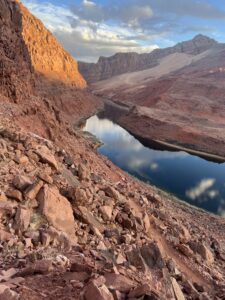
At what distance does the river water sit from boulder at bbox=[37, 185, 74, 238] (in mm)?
25843

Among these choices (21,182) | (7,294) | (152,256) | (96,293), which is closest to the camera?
(7,294)

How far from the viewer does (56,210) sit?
1097 centimetres

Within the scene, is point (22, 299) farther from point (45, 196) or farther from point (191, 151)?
point (191, 151)

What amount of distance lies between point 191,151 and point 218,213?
29422 mm

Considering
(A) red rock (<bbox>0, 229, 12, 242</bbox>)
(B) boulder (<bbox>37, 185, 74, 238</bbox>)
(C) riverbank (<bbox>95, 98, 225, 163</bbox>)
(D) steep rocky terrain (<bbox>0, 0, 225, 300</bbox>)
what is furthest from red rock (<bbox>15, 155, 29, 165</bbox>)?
(C) riverbank (<bbox>95, 98, 225, 163</bbox>)

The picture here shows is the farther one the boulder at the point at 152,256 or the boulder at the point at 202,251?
the boulder at the point at 202,251

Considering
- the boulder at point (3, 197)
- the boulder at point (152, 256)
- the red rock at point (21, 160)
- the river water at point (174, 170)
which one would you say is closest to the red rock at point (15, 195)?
the boulder at point (3, 197)

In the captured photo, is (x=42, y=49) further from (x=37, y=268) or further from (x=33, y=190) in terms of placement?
(x=37, y=268)

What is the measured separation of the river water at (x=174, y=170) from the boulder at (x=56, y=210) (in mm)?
25843

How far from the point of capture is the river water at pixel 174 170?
38.4 meters

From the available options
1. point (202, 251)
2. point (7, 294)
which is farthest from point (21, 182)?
point (202, 251)

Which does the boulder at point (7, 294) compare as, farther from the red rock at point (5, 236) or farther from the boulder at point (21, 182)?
the boulder at point (21, 182)

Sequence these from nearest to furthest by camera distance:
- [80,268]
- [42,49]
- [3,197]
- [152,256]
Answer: [80,268] → [3,197] → [152,256] → [42,49]

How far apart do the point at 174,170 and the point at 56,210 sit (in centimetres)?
3802
